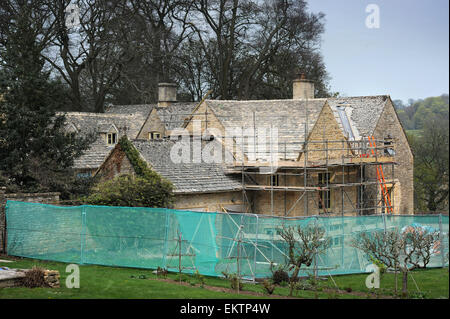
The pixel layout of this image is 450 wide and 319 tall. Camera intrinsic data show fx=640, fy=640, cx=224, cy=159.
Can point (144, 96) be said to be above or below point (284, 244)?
above

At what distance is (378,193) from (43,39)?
30.6 m

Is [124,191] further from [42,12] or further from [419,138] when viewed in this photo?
[419,138]

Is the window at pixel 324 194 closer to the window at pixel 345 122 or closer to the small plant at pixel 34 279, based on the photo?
the window at pixel 345 122

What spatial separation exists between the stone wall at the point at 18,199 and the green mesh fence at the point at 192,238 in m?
1.67

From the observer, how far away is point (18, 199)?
22891 millimetres

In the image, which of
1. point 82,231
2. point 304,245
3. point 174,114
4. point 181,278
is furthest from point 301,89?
point 181,278

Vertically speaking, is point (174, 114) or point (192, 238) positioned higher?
point (174, 114)

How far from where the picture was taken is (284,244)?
19.5 meters

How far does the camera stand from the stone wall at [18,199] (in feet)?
73.6

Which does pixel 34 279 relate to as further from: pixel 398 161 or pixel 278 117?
pixel 398 161

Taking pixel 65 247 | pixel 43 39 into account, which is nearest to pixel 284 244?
pixel 65 247

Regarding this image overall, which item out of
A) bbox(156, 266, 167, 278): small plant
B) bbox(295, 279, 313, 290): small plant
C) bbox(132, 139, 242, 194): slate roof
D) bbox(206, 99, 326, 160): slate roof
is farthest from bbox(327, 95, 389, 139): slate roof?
bbox(156, 266, 167, 278): small plant

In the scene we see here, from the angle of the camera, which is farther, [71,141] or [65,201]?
[71,141]

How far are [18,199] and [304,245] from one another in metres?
10.8
